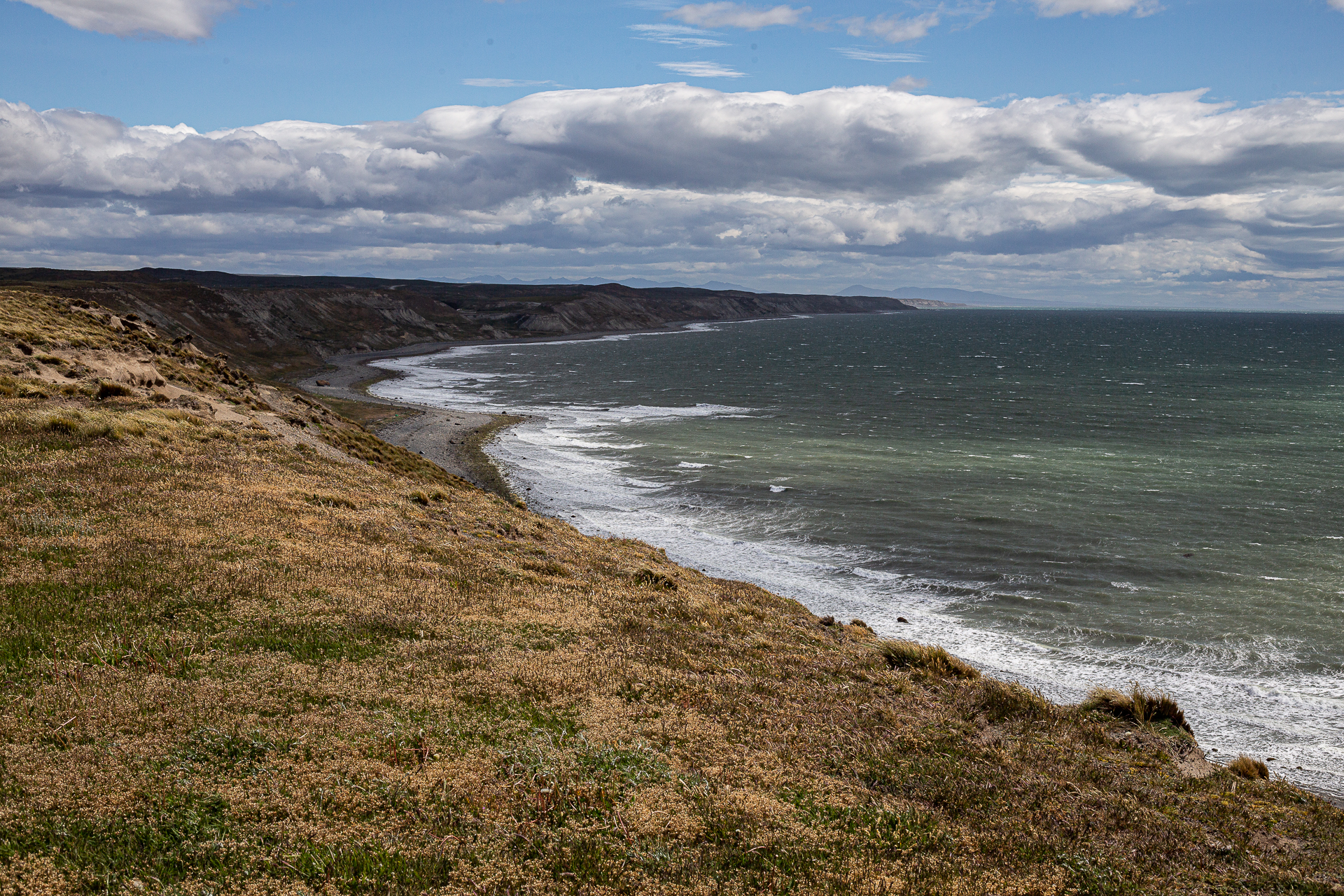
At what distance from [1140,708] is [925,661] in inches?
166

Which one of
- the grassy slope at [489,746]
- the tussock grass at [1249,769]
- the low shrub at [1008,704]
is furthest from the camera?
the low shrub at [1008,704]

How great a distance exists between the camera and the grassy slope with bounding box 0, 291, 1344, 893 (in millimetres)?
7215

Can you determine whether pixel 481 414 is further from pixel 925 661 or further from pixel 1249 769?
pixel 1249 769

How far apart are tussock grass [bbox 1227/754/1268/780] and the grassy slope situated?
69 centimetres

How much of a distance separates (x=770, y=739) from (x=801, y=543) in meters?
25.5

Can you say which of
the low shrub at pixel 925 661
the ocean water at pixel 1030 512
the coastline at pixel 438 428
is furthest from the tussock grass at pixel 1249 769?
the coastline at pixel 438 428

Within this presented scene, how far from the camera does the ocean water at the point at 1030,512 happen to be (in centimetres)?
2309

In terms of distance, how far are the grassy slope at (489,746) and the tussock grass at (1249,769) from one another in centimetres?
69

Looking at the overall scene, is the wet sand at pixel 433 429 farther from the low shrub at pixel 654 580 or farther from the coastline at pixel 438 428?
the low shrub at pixel 654 580

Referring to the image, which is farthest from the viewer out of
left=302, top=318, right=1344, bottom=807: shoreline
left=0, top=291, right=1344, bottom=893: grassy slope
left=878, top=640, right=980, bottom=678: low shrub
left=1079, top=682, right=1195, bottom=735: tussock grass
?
left=302, top=318, right=1344, bottom=807: shoreline

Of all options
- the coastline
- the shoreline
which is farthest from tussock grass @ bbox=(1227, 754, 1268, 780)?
the coastline

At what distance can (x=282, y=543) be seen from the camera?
15.9 m

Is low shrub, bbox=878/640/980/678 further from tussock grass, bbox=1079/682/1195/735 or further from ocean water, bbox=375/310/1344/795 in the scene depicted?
ocean water, bbox=375/310/1344/795

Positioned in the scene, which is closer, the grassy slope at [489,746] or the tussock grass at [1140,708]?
the grassy slope at [489,746]
